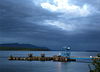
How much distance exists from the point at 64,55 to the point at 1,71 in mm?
49998

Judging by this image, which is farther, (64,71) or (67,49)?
(67,49)

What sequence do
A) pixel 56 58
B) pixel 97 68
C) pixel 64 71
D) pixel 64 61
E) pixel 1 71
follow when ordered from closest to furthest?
pixel 97 68 → pixel 1 71 → pixel 64 71 → pixel 64 61 → pixel 56 58

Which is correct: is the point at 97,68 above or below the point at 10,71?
above

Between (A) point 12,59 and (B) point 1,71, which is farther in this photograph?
(A) point 12,59

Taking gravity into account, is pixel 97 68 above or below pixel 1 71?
above

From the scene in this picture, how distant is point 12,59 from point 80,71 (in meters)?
63.9

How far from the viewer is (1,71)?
61969mm

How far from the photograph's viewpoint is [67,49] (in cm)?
10662

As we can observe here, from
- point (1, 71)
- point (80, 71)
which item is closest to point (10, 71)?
point (1, 71)

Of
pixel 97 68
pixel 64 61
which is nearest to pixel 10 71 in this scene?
pixel 64 61

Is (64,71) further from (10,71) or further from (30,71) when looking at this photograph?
(10,71)

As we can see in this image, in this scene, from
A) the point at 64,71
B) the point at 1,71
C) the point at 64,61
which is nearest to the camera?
the point at 1,71

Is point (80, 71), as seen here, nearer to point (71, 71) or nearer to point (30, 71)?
point (71, 71)

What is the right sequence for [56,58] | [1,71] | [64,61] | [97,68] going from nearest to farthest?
[97,68] < [1,71] < [64,61] < [56,58]
